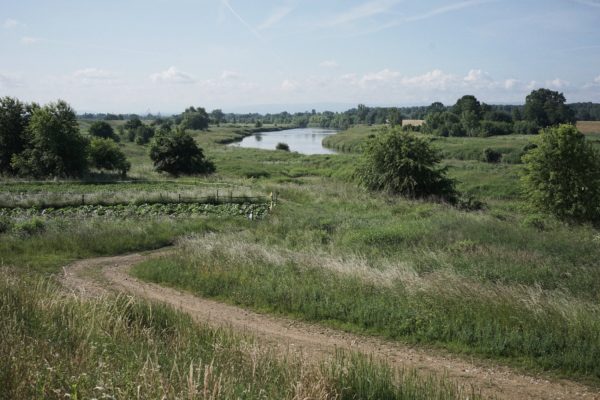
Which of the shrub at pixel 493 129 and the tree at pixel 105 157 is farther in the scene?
the shrub at pixel 493 129

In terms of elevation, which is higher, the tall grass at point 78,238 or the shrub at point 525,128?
the shrub at point 525,128

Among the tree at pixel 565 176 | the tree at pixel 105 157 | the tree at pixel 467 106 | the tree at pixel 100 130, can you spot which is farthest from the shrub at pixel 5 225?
the tree at pixel 467 106

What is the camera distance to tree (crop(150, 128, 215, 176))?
50188 mm

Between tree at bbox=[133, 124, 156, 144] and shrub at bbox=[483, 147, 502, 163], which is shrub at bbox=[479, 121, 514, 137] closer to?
shrub at bbox=[483, 147, 502, 163]

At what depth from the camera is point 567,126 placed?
2827 cm

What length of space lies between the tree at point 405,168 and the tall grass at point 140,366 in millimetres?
29084

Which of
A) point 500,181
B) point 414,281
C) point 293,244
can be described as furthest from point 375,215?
point 500,181

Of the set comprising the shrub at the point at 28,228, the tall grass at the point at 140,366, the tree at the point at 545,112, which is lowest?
the shrub at the point at 28,228

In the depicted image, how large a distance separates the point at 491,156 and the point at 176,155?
4742cm

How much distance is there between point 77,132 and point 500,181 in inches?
1590

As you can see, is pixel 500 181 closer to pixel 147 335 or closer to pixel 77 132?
pixel 77 132

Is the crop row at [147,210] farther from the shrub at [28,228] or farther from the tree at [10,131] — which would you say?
the tree at [10,131]

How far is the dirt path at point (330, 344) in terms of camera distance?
7.46 meters

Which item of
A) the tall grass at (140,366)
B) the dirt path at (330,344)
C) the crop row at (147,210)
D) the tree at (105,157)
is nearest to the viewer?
the tall grass at (140,366)
